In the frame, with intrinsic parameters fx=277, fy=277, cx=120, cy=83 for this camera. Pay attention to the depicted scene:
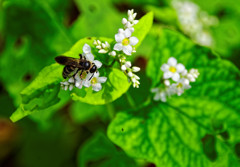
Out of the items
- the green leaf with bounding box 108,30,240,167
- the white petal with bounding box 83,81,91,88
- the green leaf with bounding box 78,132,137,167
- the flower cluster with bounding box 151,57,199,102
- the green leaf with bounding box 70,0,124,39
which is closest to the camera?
the white petal with bounding box 83,81,91,88

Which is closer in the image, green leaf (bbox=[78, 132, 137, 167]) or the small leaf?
the small leaf

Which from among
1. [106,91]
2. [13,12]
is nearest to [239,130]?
[106,91]

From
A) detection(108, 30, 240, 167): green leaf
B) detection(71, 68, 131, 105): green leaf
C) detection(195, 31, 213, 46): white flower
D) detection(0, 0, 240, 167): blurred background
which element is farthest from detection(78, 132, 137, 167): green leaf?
detection(195, 31, 213, 46): white flower

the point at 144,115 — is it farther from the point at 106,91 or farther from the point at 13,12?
the point at 13,12

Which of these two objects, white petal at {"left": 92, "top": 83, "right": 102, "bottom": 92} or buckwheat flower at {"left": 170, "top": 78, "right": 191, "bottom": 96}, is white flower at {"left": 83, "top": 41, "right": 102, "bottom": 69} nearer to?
white petal at {"left": 92, "top": 83, "right": 102, "bottom": 92}

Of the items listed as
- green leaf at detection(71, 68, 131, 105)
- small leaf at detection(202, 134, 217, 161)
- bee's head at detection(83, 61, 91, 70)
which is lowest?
small leaf at detection(202, 134, 217, 161)
